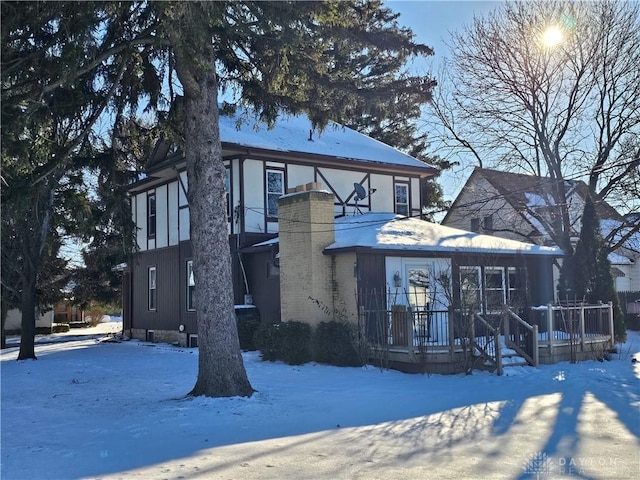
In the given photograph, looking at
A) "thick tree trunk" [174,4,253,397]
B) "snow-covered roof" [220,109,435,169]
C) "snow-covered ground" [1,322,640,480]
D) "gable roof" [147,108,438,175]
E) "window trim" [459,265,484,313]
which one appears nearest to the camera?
"snow-covered ground" [1,322,640,480]

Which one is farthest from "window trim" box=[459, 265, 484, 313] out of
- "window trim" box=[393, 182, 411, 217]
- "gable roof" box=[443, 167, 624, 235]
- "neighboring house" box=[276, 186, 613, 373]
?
"window trim" box=[393, 182, 411, 217]

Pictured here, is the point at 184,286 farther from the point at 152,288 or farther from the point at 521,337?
the point at 521,337

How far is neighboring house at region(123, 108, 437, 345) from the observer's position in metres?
20.7

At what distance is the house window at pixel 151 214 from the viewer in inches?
1025

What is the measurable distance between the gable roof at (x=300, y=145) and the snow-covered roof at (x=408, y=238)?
3158 millimetres

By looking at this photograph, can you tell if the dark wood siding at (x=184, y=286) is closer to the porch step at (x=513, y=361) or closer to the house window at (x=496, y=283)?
the house window at (x=496, y=283)

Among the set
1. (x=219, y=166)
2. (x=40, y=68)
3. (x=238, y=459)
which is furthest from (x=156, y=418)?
(x=40, y=68)

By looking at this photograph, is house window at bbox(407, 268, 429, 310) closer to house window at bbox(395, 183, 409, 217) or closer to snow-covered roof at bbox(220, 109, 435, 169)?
snow-covered roof at bbox(220, 109, 435, 169)

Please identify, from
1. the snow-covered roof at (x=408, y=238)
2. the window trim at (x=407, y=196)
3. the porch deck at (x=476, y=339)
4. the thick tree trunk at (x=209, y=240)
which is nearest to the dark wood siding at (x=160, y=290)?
the snow-covered roof at (x=408, y=238)

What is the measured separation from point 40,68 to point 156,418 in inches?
237

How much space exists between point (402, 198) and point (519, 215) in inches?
274

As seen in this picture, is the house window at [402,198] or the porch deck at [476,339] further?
the house window at [402,198]

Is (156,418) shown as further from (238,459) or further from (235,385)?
(238,459)

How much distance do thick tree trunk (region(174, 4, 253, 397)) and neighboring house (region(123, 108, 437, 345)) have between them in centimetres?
788
